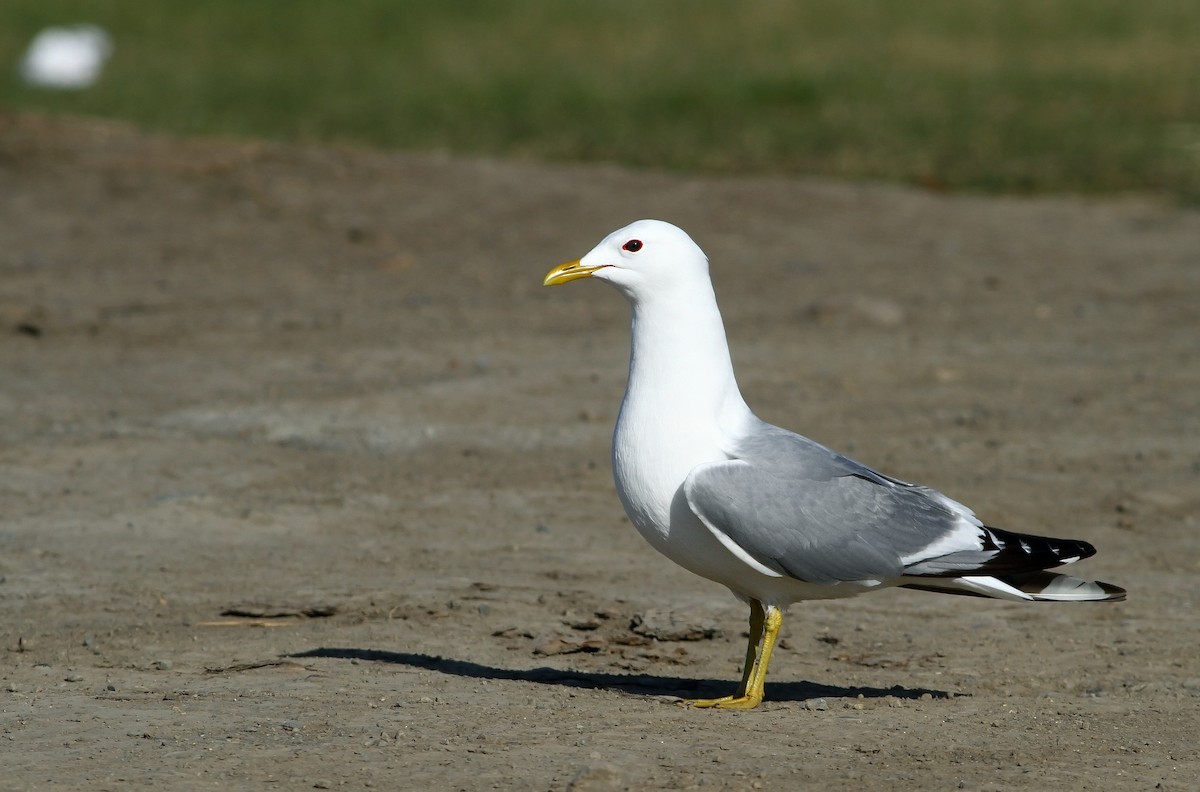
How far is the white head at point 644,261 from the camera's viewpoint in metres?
4.87

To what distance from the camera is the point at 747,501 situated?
464 centimetres

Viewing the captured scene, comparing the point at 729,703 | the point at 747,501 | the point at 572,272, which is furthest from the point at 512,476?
the point at 747,501

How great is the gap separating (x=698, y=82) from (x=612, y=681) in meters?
16.2

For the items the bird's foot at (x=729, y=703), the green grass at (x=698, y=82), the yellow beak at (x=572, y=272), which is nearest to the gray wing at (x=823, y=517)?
the bird's foot at (x=729, y=703)

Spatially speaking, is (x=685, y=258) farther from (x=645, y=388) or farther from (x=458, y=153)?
(x=458, y=153)

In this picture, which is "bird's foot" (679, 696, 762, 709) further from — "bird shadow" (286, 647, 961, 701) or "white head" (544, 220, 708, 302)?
"white head" (544, 220, 708, 302)

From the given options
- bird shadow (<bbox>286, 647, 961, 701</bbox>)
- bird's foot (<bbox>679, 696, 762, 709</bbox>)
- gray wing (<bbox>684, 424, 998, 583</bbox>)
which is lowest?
bird shadow (<bbox>286, 647, 961, 701</bbox>)

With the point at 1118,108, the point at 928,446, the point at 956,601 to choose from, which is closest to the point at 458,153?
the point at 1118,108

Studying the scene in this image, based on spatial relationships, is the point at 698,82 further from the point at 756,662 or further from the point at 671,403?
the point at 756,662

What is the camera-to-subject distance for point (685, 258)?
4902mm

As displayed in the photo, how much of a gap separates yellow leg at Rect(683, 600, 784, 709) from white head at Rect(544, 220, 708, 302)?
3.23 ft

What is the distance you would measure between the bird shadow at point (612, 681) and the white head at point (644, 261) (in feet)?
3.99

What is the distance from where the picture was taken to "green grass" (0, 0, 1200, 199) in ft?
54.4

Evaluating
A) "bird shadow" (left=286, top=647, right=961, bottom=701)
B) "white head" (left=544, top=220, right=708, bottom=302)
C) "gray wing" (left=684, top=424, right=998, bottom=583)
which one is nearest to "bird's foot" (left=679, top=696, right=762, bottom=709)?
"bird shadow" (left=286, top=647, right=961, bottom=701)
